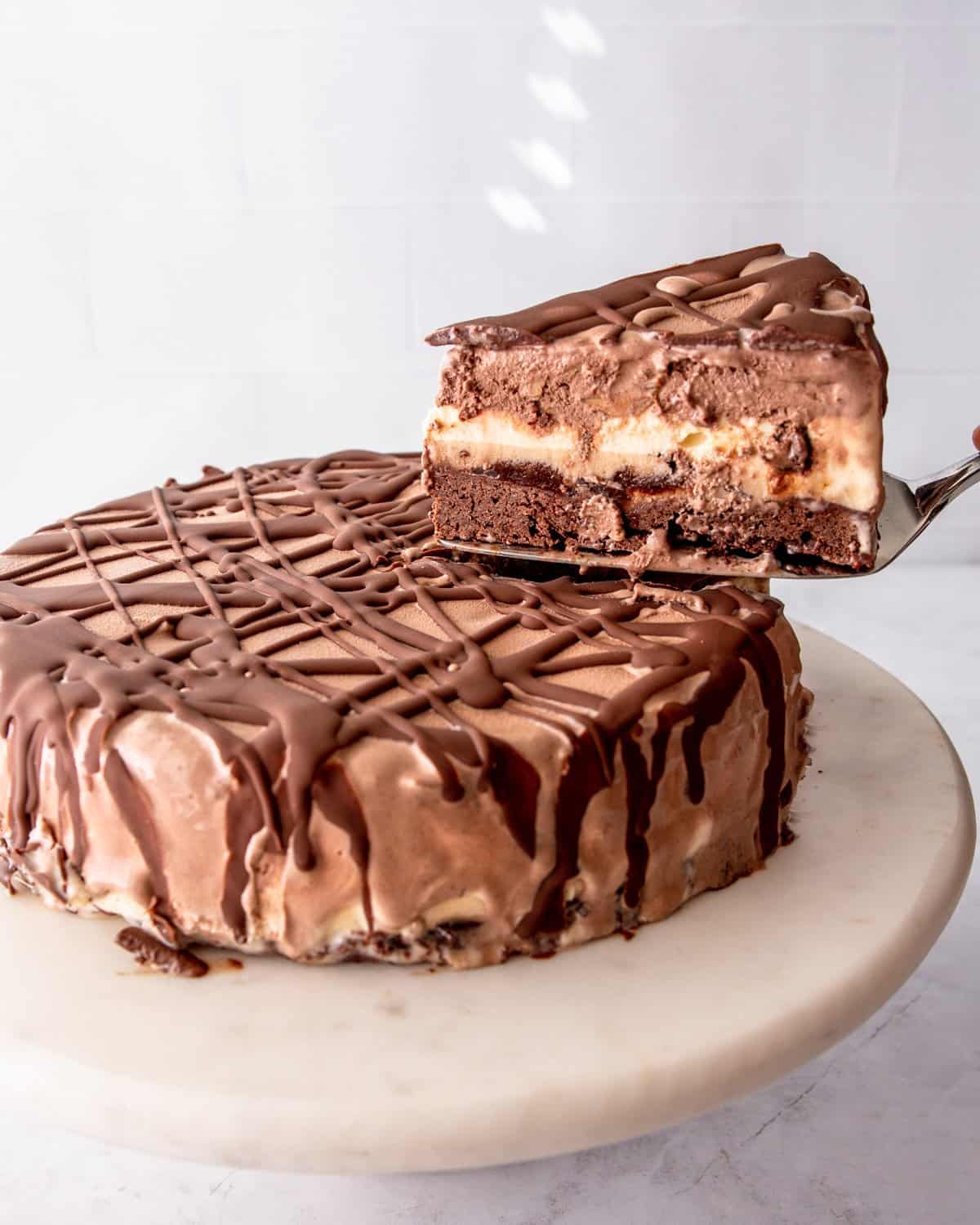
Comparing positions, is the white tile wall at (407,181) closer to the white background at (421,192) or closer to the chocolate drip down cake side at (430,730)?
the white background at (421,192)

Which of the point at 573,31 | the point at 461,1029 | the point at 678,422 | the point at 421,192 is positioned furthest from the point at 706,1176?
the point at 573,31

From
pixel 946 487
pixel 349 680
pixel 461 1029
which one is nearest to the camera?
pixel 461 1029

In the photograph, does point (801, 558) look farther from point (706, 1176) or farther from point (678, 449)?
point (706, 1176)

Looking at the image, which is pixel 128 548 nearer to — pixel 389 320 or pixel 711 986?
pixel 711 986

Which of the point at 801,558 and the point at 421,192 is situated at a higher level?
the point at 421,192

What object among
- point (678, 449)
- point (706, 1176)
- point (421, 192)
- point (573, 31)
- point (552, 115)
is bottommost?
point (706, 1176)
